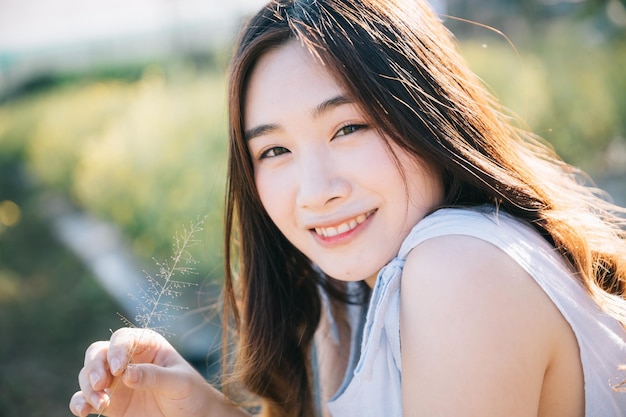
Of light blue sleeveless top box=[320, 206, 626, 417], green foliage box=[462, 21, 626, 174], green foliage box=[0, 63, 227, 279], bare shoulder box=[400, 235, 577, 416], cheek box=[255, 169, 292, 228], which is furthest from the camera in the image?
green foliage box=[462, 21, 626, 174]

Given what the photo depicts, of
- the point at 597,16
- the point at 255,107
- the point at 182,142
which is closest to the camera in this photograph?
the point at 255,107

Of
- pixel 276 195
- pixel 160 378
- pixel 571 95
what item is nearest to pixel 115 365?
pixel 160 378

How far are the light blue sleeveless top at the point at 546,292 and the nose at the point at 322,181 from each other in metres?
0.23

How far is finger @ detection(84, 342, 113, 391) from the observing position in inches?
70.8

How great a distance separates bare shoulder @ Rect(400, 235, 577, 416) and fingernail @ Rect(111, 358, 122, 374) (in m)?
0.77

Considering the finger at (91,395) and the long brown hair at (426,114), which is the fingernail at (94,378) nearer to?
the finger at (91,395)

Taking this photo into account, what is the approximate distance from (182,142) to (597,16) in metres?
5.60

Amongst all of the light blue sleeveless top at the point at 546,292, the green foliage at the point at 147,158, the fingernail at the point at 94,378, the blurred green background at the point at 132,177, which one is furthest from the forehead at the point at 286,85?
the green foliage at the point at 147,158

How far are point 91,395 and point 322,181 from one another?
864mm

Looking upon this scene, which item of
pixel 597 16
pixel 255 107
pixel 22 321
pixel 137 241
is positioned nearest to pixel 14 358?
pixel 22 321

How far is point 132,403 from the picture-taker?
204 centimetres


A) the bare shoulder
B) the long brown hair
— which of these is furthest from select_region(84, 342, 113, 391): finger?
the bare shoulder

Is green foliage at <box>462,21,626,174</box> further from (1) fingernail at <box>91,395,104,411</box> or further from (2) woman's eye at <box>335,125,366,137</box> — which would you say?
(1) fingernail at <box>91,395,104,411</box>

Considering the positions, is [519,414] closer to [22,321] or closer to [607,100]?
[22,321]
